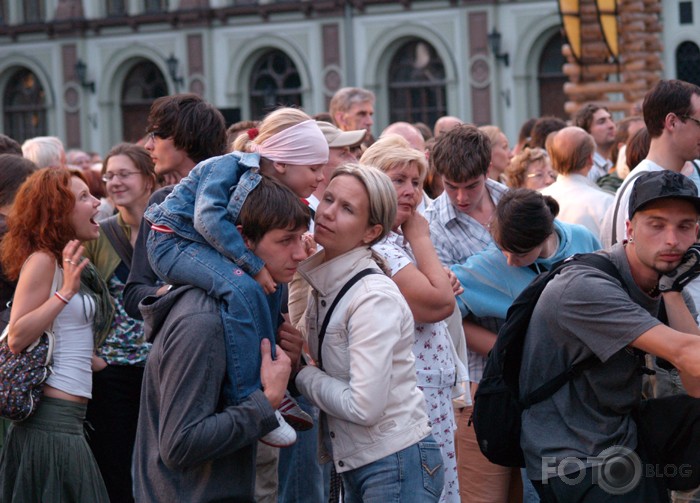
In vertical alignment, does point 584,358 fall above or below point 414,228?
below

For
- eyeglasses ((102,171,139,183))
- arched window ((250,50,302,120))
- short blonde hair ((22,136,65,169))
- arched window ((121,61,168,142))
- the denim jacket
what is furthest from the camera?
arched window ((121,61,168,142))

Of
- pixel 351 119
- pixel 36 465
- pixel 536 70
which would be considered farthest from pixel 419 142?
pixel 536 70

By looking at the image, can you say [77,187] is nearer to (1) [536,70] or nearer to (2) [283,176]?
(2) [283,176]

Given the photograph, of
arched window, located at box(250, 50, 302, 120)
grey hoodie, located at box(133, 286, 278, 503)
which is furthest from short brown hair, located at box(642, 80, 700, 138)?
arched window, located at box(250, 50, 302, 120)

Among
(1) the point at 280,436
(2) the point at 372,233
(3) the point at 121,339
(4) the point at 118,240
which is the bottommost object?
(3) the point at 121,339

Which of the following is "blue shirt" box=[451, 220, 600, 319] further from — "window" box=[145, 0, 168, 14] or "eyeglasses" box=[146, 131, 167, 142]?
"window" box=[145, 0, 168, 14]

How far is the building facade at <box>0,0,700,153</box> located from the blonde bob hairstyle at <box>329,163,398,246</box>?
24.2 m

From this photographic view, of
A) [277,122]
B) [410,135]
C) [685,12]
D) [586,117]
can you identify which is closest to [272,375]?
[277,122]

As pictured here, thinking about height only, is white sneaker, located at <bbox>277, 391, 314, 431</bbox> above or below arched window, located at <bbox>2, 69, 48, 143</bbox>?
below

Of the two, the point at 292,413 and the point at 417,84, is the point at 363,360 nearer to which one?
the point at 292,413

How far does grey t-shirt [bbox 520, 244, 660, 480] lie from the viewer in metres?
3.62

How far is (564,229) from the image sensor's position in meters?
5.26

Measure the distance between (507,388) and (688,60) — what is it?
24372mm

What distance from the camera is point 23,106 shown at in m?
38.1
